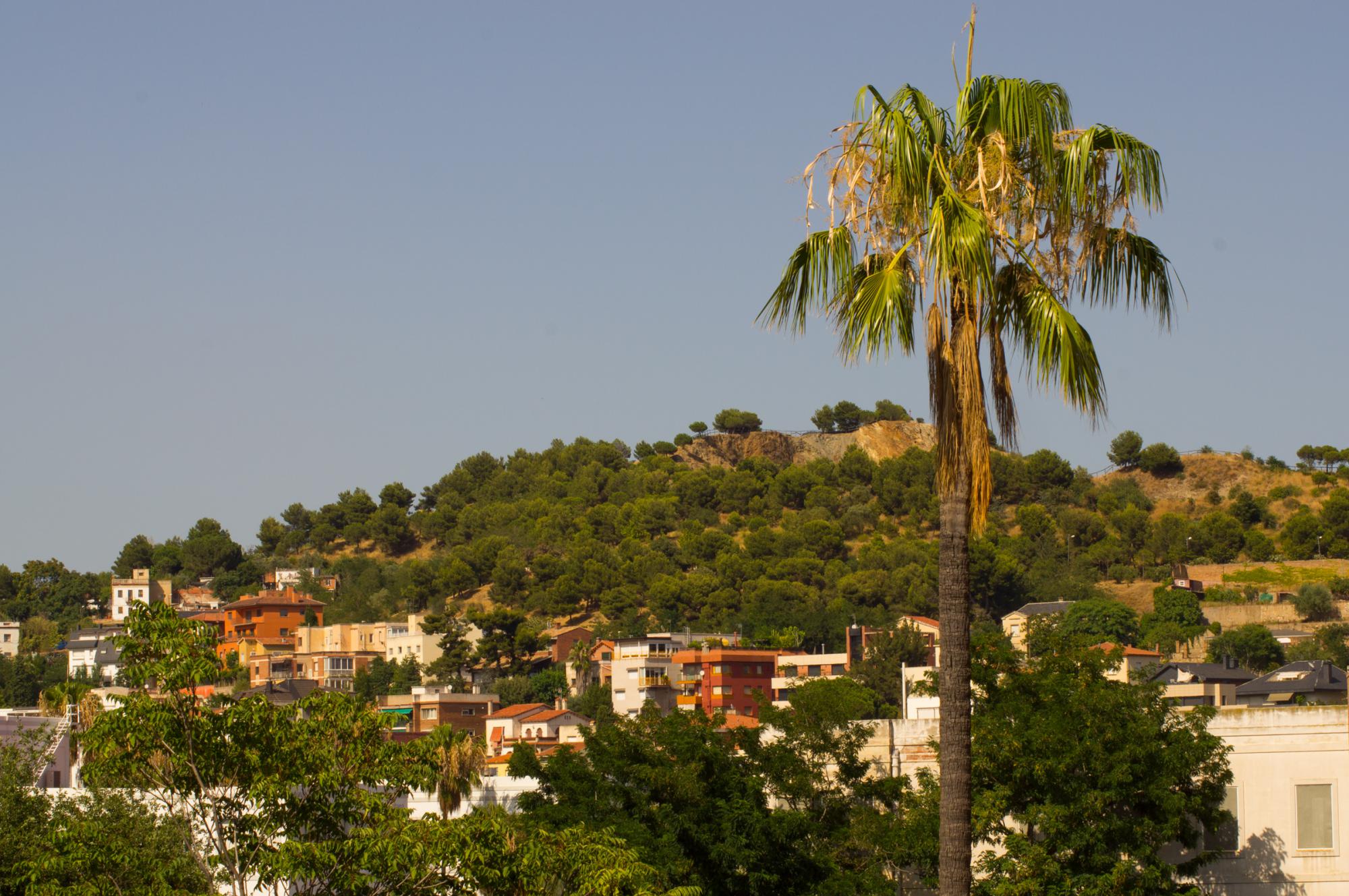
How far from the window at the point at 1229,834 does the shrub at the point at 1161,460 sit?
5856 inches

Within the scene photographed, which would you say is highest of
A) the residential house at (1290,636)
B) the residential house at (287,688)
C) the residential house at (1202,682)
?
the residential house at (1290,636)

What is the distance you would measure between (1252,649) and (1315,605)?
42.5ft

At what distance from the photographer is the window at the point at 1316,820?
29344mm

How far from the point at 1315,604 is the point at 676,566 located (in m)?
51.0

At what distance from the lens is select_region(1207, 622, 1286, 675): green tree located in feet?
341

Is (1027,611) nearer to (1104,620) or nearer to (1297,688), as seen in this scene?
(1104,620)

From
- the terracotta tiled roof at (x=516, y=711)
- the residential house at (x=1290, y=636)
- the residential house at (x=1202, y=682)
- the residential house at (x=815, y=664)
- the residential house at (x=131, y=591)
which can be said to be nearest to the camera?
the residential house at (x=1202, y=682)

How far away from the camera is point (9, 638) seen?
468ft

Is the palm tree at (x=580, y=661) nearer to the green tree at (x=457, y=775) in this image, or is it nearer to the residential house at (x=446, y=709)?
the residential house at (x=446, y=709)

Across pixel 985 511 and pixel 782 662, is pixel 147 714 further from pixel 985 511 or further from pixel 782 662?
pixel 782 662

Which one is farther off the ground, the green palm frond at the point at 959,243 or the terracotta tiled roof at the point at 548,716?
the green palm frond at the point at 959,243

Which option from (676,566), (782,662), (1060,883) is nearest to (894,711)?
(782,662)

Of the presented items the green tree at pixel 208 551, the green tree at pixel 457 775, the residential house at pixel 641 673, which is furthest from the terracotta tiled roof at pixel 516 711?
the green tree at pixel 208 551

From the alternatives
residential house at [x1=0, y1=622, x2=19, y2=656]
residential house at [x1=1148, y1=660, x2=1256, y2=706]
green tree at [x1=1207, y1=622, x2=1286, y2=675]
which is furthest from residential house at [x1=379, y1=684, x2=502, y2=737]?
residential house at [x1=0, y1=622, x2=19, y2=656]
